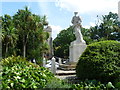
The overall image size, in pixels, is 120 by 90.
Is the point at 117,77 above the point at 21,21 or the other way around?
the other way around

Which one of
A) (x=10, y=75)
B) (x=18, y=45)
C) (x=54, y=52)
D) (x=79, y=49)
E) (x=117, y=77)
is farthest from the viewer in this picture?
(x=54, y=52)

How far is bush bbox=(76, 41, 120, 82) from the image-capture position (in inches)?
222

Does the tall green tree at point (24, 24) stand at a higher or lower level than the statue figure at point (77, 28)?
higher

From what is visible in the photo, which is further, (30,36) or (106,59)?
(30,36)

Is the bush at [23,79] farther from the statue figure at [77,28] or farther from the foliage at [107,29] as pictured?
the foliage at [107,29]

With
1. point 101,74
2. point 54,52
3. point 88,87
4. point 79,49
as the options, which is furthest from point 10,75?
point 54,52

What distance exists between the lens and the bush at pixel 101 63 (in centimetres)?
564

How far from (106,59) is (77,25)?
6.48 meters

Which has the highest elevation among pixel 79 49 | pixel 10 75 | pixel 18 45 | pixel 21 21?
pixel 21 21

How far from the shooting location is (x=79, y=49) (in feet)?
38.9

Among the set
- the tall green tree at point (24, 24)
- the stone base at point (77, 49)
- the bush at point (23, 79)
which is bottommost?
the bush at point (23, 79)

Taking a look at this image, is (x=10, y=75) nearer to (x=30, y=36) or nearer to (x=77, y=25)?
(x=77, y=25)

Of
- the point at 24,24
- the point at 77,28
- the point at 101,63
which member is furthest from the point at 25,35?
the point at 101,63

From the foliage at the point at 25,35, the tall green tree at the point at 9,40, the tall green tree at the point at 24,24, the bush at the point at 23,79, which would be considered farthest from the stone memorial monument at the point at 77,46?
the tall green tree at the point at 9,40
